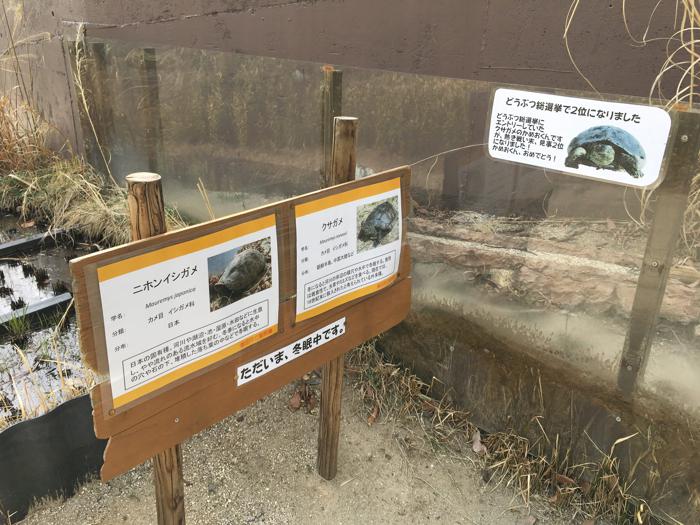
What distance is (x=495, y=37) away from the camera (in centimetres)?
297

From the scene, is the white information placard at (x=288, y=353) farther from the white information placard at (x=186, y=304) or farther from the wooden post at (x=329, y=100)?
the wooden post at (x=329, y=100)

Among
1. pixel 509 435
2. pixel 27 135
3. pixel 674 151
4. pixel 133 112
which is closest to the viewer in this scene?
pixel 674 151

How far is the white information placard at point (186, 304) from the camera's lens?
66.1 inches

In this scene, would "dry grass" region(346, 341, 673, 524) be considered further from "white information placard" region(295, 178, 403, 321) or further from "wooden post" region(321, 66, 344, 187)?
"wooden post" region(321, 66, 344, 187)

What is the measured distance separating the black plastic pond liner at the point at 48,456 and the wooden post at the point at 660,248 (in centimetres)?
254

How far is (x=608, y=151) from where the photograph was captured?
2469 millimetres

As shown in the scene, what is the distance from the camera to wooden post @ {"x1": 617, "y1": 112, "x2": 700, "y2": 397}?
230cm

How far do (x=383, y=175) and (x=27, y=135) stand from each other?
5526 mm

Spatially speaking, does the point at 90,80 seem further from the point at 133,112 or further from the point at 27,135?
the point at 27,135

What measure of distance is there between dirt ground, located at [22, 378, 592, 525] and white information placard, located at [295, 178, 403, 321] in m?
1.06

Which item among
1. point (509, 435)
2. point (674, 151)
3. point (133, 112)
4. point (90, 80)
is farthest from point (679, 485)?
point (90, 80)

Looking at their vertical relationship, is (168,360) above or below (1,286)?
above

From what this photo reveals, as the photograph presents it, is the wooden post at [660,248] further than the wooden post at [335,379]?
No

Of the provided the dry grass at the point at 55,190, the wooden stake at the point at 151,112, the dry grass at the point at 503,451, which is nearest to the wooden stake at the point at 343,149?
the dry grass at the point at 503,451
